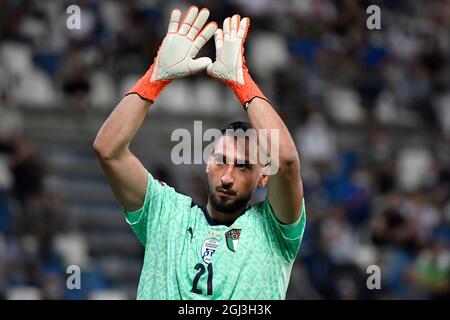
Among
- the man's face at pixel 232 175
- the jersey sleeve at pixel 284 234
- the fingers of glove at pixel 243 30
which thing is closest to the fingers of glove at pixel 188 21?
the fingers of glove at pixel 243 30

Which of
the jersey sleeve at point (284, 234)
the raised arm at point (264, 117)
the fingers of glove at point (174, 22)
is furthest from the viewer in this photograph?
the fingers of glove at point (174, 22)

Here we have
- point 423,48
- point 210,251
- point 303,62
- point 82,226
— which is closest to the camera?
point 210,251

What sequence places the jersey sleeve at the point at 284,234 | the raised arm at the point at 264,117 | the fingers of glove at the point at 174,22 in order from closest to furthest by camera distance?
the raised arm at the point at 264,117, the jersey sleeve at the point at 284,234, the fingers of glove at the point at 174,22

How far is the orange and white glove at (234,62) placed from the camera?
6.01 metres

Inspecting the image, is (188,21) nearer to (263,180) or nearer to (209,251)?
(263,180)

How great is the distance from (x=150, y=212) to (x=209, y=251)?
42 centimetres

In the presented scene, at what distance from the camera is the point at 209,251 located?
234 inches

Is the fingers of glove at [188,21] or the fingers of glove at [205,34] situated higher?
the fingers of glove at [188,21]

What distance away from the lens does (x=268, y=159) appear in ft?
19.7

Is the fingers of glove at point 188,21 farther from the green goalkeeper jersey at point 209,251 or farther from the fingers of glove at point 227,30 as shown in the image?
the green goalkeeper jersey at point 209,251

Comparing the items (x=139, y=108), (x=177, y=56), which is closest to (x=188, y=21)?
(x=177, y=56)
